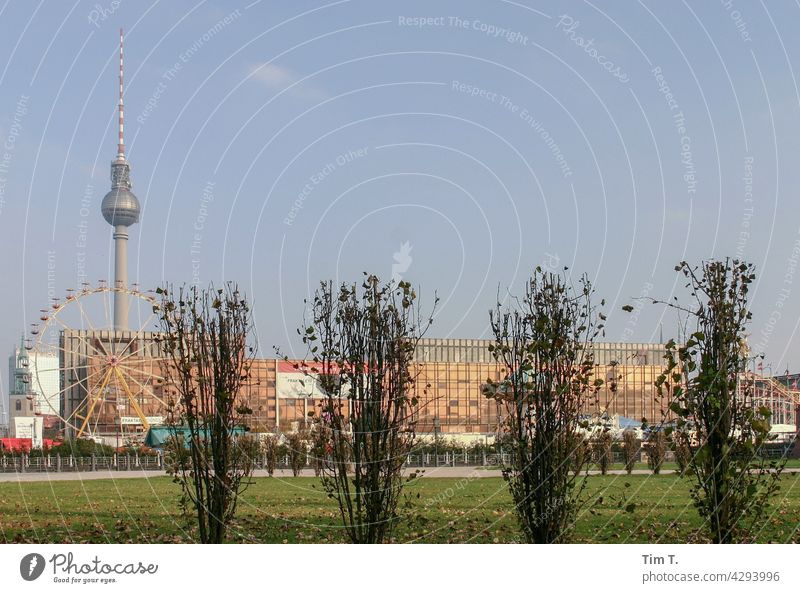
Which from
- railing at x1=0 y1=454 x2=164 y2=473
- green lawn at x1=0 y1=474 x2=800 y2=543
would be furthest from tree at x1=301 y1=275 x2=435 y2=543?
railing at x1=0 y1=454 x2=164 y2=473

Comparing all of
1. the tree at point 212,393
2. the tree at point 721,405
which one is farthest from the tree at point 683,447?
the tree at point 212,393

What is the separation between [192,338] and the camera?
13430 millimetres

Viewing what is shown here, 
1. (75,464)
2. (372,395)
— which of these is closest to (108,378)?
(75,464)

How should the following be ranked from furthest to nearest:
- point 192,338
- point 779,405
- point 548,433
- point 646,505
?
point 779,405
point 646,505
point 192,338
point 548,433

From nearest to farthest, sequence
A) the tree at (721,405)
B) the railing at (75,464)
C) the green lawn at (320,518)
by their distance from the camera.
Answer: the tree at (721,405) → the green lawn at (320,518) → the railing at (75,464)

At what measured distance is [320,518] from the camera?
21.5 m

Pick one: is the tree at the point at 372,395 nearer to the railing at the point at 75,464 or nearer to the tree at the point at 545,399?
the tree at the point at 545,399

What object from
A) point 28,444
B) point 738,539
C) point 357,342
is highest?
point 357,342

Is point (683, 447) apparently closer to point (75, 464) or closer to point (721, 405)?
point (721, 405)

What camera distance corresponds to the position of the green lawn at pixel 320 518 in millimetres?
16766

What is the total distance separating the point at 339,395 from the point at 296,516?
1021 centimetres
